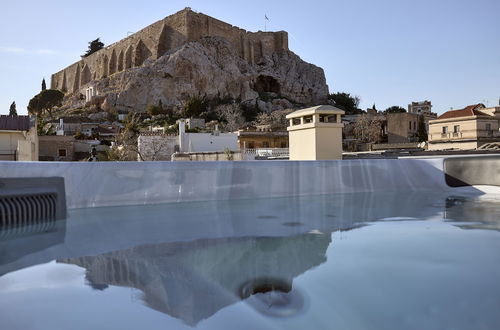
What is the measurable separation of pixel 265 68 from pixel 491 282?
49360mm

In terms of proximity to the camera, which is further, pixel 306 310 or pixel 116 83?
pixel 116 83

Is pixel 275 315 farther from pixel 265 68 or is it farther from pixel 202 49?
pixel 265 68

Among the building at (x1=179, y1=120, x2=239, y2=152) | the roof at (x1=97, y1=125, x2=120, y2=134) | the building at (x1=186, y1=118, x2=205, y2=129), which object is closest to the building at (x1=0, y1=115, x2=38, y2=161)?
the building at (x1=179, y1=120, x2=239, y2=152)

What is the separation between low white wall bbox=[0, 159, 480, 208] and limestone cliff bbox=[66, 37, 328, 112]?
37347 mm

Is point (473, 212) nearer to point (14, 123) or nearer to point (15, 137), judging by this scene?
point (14, 123)

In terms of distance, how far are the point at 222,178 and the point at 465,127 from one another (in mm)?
27506

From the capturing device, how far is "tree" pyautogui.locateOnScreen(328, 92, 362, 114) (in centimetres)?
4869

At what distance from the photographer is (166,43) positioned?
4441 cm

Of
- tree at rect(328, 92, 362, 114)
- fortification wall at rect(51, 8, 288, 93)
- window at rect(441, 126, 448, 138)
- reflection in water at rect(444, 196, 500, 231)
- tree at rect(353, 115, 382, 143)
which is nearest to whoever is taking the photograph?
reflection in water at rect(444, 196, 500, 231)

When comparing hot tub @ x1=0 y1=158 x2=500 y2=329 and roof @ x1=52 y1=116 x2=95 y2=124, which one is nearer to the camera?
hot tub @ x1=0 y1=158 x2=500 y2=329

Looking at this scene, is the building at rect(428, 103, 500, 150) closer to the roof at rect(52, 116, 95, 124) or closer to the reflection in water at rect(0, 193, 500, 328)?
the reflection in water at rect(0, 193, 500, 328)

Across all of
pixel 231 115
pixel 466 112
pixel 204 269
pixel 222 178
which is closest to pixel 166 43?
pixel 231 115

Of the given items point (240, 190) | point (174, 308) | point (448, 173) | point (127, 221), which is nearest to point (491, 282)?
point (174, 308)

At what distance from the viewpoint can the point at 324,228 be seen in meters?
2.60
